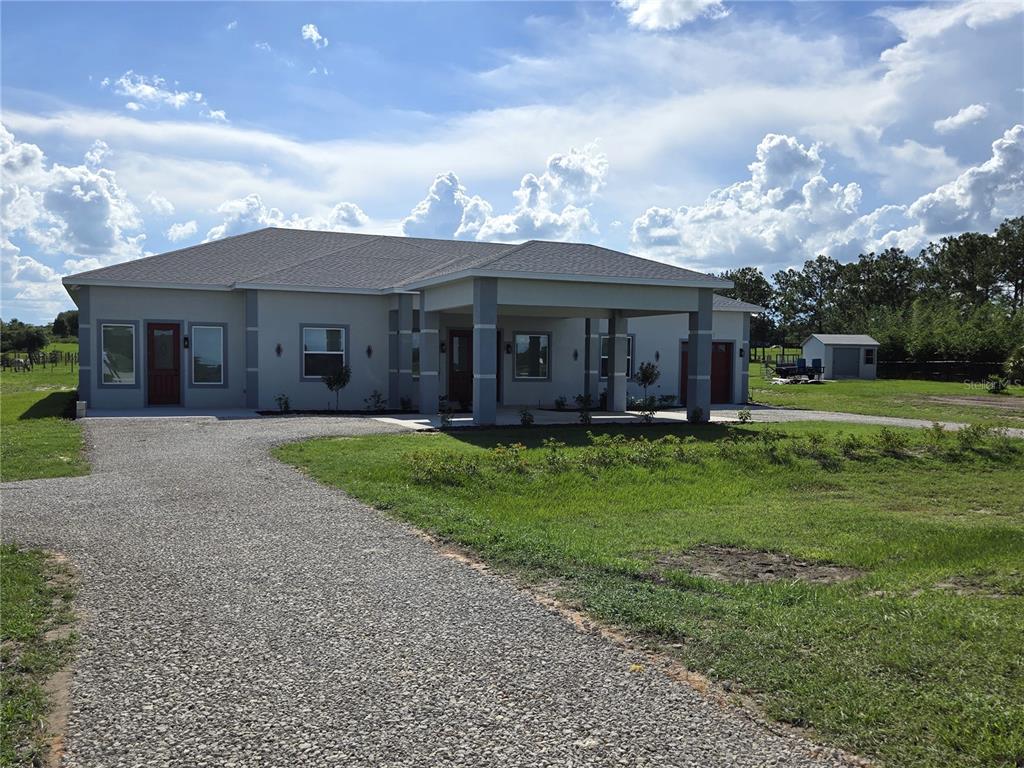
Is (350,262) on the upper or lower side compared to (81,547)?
upper

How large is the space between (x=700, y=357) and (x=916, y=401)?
14972 mm

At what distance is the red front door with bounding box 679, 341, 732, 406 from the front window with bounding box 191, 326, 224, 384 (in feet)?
45.1

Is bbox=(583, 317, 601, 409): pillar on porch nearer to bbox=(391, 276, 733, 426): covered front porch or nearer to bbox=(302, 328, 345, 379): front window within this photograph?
bbox=(391, 276, 733, 426): covered front porch

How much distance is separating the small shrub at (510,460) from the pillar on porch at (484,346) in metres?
4.70

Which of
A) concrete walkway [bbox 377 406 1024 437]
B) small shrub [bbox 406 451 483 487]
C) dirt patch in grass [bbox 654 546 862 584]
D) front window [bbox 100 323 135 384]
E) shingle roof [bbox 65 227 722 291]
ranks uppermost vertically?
shingle roof [bbox 65 227 722 291]

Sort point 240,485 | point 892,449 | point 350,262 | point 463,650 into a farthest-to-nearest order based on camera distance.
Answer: point 350,262
point 892,449
point 240,485
point 463,650

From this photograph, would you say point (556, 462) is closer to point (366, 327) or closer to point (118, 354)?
point (366, 327)

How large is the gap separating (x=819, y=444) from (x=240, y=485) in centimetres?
945

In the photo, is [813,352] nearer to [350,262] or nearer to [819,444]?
[350,262]

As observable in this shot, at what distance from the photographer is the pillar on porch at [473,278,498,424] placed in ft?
56.5

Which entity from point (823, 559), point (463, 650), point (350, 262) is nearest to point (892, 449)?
point (823, 559)

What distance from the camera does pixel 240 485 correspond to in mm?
10531

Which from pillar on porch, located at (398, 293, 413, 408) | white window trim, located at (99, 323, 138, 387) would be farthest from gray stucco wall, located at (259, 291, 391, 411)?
white window trim, located at (99, 323, 138, 387)

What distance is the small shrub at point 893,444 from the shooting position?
14.2 meters
